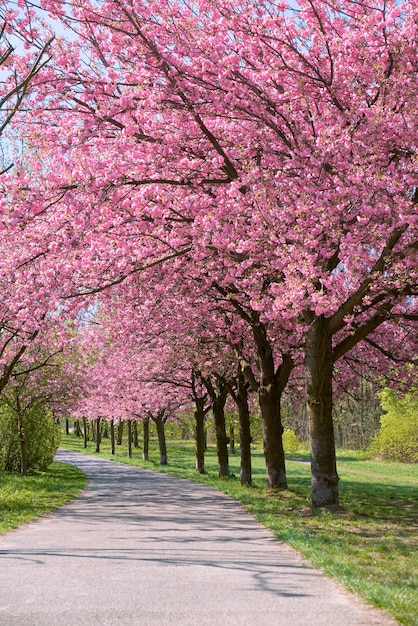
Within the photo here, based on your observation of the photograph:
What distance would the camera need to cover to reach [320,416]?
1395 cm

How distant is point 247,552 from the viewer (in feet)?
29.8

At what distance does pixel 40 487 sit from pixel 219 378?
772 centimetres

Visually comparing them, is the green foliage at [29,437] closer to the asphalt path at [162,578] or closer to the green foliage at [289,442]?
the asphalt path at [162,578]

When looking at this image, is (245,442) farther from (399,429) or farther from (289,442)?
(289,442)

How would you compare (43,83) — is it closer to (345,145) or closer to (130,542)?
(345,145)

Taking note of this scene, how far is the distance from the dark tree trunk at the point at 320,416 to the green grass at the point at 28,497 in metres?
6.15

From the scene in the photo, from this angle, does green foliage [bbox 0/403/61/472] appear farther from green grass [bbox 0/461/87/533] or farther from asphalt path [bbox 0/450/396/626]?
asphalt path [bbox 0/450/396/626]

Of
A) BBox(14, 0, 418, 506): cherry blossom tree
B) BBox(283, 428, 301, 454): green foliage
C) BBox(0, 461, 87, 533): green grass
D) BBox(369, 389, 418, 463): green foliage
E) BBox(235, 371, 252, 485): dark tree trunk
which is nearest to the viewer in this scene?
BBox(14, 0, 418, 506): cherry blossom tree

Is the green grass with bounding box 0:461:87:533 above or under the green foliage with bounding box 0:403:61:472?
under

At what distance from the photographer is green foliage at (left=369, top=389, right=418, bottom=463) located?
136 feet

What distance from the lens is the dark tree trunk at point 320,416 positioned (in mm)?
13844

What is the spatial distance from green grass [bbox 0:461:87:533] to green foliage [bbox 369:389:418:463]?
2313 centimetres

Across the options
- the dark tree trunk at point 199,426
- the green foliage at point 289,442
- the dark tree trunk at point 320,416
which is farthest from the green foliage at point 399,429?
the dark tree trunk at point 320,416

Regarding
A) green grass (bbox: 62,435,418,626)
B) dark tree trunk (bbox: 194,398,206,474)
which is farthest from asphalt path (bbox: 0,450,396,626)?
dark tree trunk (bbox: 194,398,206,474)
